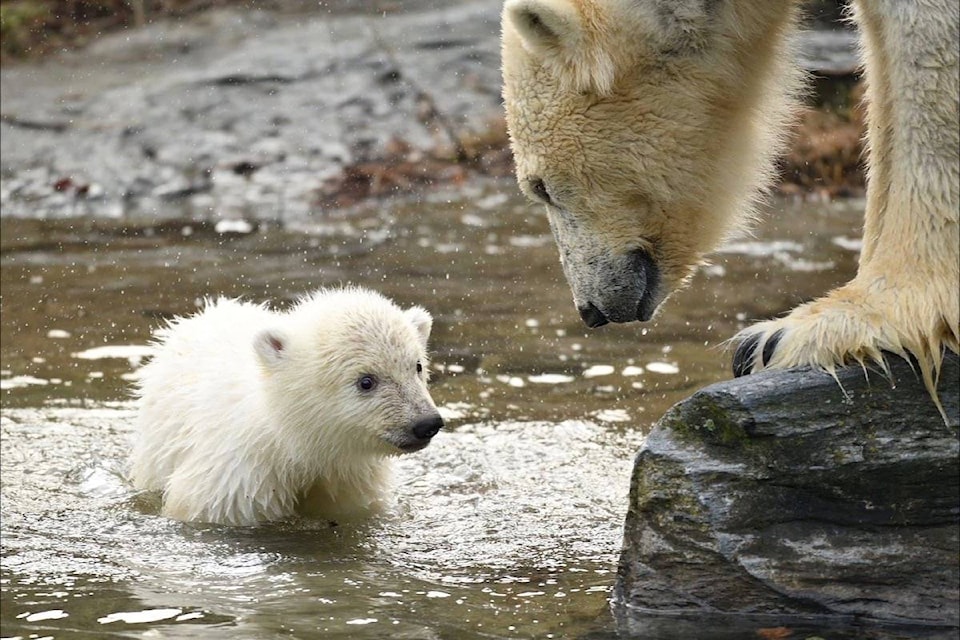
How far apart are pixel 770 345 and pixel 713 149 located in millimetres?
860

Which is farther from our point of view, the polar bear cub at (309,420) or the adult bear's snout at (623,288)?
the polar bear cub at (309,420)

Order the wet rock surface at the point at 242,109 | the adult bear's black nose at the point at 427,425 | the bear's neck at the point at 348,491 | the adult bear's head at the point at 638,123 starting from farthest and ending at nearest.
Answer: the wet rock surface at the point at 242,109 < the bear's neck at the point at 348,491 < the adult bear's black nose at the point at 427,425 < the adult bear's head at the point at 638,123

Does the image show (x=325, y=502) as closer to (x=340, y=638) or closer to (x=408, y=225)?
(x=340, y=638)

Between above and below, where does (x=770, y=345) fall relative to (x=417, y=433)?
above

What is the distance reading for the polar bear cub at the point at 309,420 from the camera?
16.2 feet

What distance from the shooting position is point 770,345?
4.03 metres

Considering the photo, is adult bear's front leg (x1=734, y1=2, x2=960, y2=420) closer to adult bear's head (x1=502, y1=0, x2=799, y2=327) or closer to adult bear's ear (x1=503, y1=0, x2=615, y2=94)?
adult bear's head (x1=502, y1=0, x2=799, y2=327)

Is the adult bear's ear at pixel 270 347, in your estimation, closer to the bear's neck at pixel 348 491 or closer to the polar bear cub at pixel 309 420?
the polar bear cub at pixel 309 420

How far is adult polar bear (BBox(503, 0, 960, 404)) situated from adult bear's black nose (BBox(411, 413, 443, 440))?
2.01ft

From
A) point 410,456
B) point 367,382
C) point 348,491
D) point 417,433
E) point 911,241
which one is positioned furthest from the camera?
point 410,456

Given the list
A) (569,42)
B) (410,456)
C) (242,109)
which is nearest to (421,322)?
(410,456)

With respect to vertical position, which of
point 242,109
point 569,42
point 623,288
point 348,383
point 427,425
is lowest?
point 427,425

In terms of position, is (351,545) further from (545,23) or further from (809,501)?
(545,23)

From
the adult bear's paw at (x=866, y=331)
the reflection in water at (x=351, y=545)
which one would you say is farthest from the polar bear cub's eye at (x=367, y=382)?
the adult bear's paw at (x=866, y=331)
